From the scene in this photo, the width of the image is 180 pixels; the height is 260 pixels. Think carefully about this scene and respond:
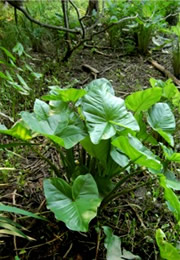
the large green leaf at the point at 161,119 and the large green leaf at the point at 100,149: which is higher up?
the large green leaf at the point at 161,119

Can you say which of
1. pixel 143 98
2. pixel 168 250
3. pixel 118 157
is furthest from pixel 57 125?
pixel 168 250

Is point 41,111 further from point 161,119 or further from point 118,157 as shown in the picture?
point 161,119

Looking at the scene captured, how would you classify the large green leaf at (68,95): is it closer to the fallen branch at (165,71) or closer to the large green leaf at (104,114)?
the large green leaf at (104,114)

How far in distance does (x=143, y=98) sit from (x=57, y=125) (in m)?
0.31

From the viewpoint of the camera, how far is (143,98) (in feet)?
2.97

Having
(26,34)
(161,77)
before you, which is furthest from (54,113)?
(26,34)

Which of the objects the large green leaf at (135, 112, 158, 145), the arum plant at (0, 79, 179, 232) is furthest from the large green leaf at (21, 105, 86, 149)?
the large green leaf at (135, 112, 158, 145)

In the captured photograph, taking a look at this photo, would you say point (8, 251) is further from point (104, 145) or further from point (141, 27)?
point (141, 27)

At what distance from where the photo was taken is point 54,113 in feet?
2.89

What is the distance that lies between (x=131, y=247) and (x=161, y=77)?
140 cm

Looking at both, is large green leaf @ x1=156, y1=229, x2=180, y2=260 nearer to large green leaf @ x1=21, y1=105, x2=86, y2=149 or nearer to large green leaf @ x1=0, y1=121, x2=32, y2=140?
large green leaf @ x1=21, y1=105, x2=86, y2=149

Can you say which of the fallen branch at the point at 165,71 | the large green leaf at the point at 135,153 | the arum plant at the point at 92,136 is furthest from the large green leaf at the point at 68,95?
the fallen branch at the point at 165,71

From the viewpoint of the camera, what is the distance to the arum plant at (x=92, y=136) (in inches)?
27.1

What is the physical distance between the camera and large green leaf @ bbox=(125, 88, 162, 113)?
89cm
